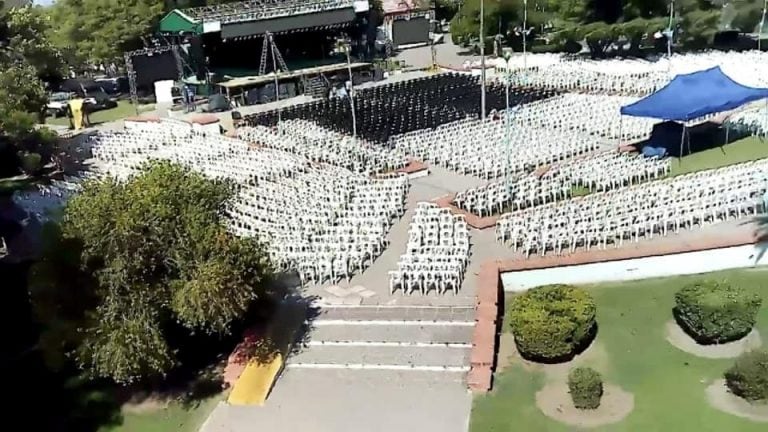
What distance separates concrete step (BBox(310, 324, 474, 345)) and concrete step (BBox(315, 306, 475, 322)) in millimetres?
270

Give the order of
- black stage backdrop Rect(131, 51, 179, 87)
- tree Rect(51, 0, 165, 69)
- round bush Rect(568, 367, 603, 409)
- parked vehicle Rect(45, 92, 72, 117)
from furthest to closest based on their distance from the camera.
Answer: tree Rect(51, 0, 165, 69), black stage backdrop Rect(131, 51, 179, 87), parked vehicle Rect(45, 92, 72, 117), round bush Rect(568, 367, 603, 409)

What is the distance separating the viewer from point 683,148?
2614 cm

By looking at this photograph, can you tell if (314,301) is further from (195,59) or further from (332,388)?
(195,59)

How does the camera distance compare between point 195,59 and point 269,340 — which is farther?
point 195,59

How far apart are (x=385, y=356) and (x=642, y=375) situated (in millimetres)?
4638

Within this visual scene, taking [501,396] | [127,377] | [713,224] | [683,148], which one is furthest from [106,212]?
[683,148]

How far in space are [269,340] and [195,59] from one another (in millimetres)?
30642

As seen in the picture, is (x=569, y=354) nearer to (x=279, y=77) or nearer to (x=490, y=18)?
(x=279, y=77)

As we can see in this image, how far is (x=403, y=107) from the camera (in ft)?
118

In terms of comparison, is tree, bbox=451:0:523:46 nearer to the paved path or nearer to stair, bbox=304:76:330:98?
stair, bbox=304:76:330:98

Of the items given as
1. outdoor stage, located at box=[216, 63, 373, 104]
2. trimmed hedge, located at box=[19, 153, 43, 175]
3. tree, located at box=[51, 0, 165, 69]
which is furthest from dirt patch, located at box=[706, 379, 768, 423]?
tree, located at box=[51, 0, 165, 69]

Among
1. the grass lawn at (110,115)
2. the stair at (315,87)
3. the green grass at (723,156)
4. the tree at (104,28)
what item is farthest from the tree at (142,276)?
the tree at (104,28)

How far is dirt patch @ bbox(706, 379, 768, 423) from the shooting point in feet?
43.2

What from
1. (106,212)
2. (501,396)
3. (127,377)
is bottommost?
(501,396)
